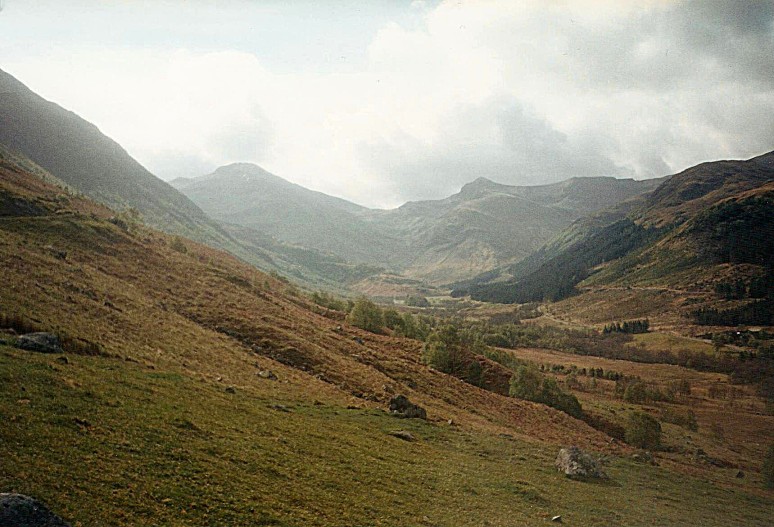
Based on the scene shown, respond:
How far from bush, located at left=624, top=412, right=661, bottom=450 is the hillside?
7574mm

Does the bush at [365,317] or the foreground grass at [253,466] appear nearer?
the foreground grass at [253,466]

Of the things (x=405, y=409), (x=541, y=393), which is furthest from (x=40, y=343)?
(x=541, y=393)

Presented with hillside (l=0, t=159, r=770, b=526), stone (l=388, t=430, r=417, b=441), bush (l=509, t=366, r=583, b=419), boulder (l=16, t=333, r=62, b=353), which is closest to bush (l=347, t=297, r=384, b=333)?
hillside (l=0, t=159, r=770, b=526)

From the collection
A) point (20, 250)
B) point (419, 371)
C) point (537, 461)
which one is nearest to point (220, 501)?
point (537, 461)

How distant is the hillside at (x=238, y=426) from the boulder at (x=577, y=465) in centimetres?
127

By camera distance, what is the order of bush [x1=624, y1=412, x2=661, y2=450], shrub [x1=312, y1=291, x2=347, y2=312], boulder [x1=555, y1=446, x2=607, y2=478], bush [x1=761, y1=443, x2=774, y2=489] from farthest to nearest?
shrub [x1=312, y1=291, x2=347, y2=312]
bush [x1=624, y1=412, x2=661, y2=450]
bush [x1=761, y1=443, x2=774, y2=489]
boulder [x1=555, y1=446, x2=607, y2=478]

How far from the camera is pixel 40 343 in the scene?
86.8ft

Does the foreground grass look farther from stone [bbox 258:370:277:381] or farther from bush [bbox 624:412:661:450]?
bush [bbox 624:412:661:450]

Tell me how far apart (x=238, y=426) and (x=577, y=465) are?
28.7 meters

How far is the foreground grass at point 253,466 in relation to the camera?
15078mm

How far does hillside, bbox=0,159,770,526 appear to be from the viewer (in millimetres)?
16469

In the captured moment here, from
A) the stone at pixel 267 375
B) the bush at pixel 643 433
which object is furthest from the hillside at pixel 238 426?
the bush at pixel 643 433

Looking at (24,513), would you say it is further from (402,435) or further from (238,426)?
(402,435)

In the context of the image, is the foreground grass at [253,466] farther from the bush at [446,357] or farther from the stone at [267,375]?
the bush at [446,357]
